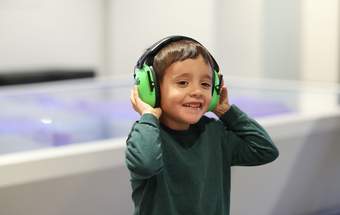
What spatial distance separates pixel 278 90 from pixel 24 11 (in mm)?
2237

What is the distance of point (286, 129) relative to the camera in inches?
54.9

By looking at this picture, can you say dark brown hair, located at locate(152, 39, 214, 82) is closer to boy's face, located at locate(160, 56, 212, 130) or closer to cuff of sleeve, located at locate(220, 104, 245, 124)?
boy's face, located at locate(160, 56, 212, 130)

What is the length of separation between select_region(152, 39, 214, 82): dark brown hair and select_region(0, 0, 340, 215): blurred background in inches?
12.7

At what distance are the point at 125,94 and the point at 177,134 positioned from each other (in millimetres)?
1437

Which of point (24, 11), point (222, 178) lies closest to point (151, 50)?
point (222, 178)

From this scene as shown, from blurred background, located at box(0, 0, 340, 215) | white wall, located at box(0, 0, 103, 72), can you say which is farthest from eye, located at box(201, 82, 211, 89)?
white wall, located at box(0, 0, 103, 72)

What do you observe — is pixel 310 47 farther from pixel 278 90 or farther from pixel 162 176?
pixel 162 176

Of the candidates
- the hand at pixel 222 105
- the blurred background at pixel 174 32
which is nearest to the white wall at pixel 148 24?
the blurred background at pixel 174 32

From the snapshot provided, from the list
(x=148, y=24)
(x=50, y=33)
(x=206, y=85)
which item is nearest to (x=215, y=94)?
(x=206, y=85)

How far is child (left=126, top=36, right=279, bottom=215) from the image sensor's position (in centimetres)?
78

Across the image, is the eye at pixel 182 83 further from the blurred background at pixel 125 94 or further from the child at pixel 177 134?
the blurred background at pixel 125 94

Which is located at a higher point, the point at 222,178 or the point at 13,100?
the point at 222,178

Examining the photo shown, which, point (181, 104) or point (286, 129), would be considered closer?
point (181, 104)

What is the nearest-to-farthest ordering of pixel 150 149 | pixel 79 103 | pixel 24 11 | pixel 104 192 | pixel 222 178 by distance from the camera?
1. pixel 150 149
2. pixel 222 178
3. pixel 104 192
4. pixel 79 103
5. pixel 24 11
